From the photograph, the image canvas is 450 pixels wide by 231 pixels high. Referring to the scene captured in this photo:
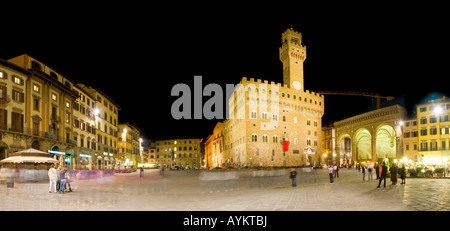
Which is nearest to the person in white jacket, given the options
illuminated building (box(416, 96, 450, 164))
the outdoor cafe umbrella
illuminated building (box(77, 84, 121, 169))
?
the outdoor cafe umbrella

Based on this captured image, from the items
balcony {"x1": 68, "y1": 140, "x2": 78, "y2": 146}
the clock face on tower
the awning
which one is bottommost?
the awning

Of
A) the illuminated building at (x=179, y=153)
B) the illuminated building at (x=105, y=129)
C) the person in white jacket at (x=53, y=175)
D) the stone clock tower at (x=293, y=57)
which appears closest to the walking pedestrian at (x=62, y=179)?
the person in white jacket at (x=53, y=175)

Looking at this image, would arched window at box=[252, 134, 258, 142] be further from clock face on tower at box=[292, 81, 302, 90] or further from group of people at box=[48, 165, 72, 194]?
group of people at box=[48, 165, 72, 194]

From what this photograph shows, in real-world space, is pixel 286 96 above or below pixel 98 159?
above

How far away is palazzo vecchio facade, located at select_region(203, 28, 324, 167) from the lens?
61.1m

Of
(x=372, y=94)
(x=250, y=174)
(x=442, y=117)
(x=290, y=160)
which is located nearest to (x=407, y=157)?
(x=442, y=117)

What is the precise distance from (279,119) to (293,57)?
1641cm

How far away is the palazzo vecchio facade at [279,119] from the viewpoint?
Answer: 6109 centimetres

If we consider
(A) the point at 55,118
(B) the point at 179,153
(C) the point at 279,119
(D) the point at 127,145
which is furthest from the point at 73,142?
(B) the point at 179,153

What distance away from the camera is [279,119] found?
6500cm

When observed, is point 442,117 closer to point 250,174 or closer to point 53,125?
point 250,174

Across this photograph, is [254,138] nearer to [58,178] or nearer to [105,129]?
[105,129]

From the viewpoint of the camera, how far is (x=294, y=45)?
7088cm
